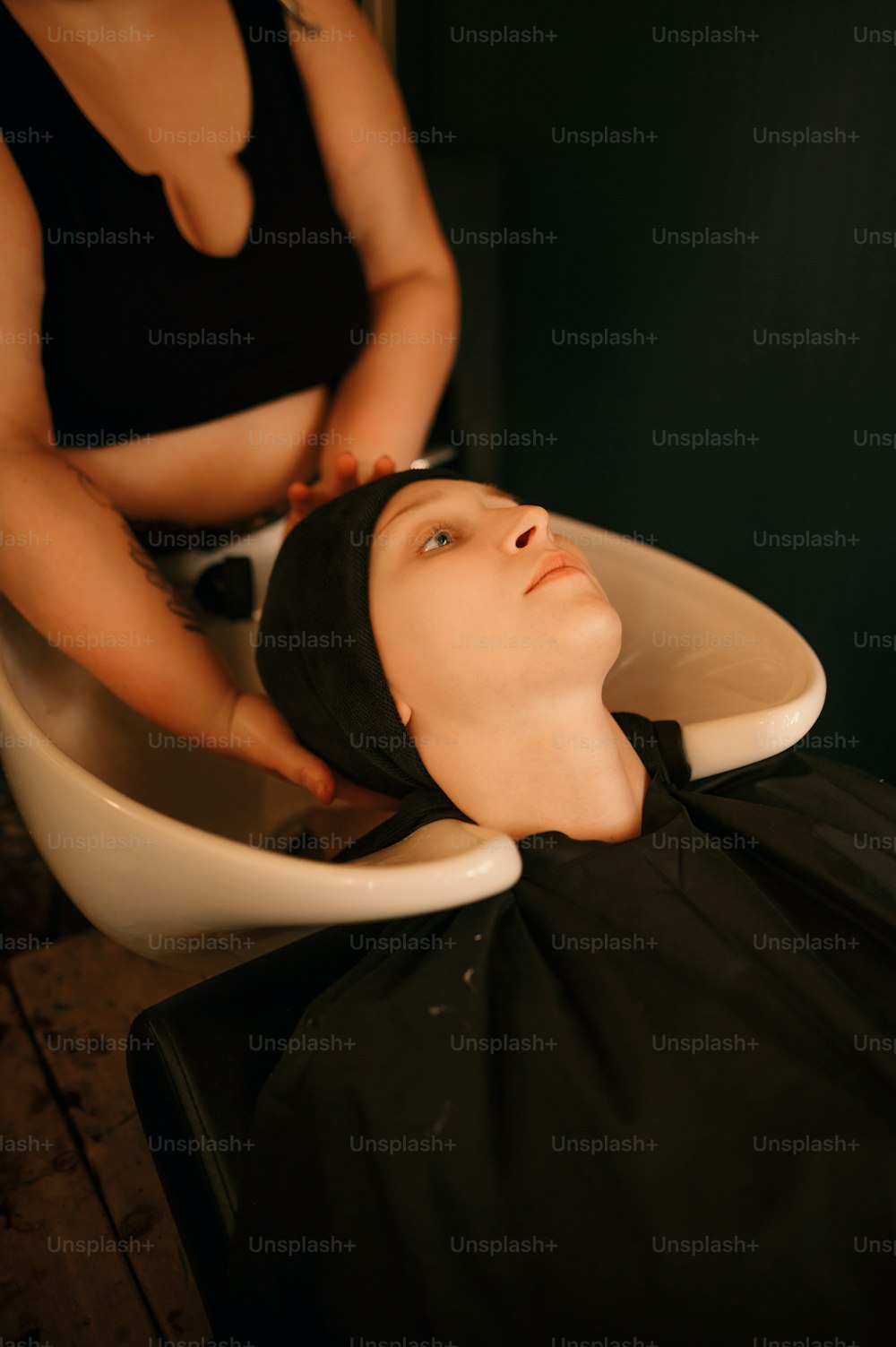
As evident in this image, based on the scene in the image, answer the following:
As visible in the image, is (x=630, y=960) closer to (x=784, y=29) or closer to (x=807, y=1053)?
(x=807, y=1053)

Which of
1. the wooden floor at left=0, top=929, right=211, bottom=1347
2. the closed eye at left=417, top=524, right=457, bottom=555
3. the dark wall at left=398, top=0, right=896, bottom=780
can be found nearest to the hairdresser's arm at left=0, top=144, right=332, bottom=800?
the closed eye at left=417, top=524, right=457, bottom=555

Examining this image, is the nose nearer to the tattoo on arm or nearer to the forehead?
the forehead

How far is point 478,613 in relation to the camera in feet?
2.89

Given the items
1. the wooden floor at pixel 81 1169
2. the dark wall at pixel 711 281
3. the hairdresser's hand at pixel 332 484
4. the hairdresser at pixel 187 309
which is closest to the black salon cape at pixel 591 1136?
the hairdresser at pixel 187 309

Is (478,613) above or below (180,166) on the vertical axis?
below

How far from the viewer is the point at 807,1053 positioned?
716 mm

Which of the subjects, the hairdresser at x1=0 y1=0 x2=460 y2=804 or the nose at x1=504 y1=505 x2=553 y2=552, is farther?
the hairdresser at x1=0 y1=0 x2=460 y2=804

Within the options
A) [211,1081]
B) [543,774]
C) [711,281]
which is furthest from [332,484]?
[711,281]

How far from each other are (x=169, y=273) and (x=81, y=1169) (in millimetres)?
1100

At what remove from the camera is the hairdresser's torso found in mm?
1026

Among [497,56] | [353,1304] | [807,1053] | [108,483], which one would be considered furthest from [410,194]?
[353,1304]

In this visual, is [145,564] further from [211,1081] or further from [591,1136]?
[591,1136]

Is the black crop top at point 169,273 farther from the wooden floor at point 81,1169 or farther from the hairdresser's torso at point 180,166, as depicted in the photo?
the wooden floor at point 81,1169

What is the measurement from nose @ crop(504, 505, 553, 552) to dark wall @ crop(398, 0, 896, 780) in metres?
0.79
